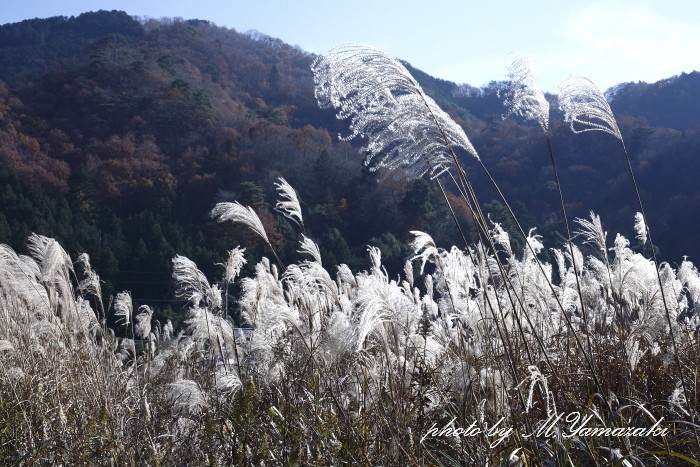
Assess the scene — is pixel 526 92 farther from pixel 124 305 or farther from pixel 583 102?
pixel 124 305

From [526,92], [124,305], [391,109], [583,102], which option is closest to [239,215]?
[391,109]

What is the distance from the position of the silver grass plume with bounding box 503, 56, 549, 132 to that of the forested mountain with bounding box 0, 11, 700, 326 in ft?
49.4

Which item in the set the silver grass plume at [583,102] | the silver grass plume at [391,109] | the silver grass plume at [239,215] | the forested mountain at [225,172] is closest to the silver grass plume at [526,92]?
the silver grass plume at [583,102]

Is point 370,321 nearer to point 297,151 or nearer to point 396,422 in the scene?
point 396,422

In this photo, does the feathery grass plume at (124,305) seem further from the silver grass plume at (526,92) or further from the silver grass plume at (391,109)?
the silver grass plume at (526,92)

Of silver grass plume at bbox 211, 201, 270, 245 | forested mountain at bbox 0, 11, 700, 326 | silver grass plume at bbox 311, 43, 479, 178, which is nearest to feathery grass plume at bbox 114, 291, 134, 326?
silver grass plume at bbox 211, 201, 270, 245

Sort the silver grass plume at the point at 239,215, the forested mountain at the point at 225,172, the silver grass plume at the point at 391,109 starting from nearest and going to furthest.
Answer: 1. the silver grass plume at the point at 391,109
2. the silver grass plume at the point at 239,215
3. the forested mountain at the point at 225,172

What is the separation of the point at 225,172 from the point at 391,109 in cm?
2669

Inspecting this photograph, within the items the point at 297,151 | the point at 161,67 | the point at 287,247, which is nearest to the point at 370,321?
the point at 287,247

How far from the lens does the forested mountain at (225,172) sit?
22609mm

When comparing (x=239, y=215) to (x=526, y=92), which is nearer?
(x=526, y=92)

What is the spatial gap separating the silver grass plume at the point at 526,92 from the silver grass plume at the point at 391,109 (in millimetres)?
405

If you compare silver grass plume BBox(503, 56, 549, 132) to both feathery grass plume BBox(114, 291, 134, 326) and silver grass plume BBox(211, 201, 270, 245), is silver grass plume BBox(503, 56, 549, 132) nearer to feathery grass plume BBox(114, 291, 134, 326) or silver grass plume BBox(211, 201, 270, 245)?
silver grass plume BBox(211, 201, 270, 245)

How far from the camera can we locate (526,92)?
267cm
